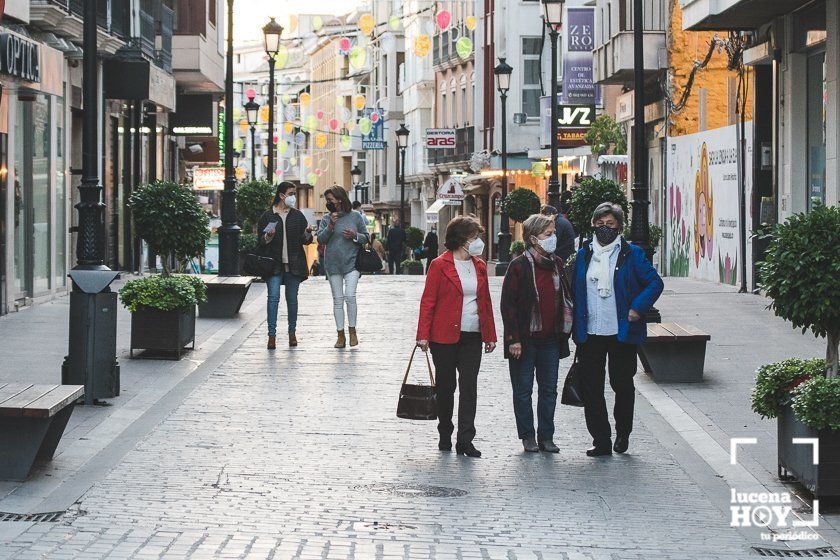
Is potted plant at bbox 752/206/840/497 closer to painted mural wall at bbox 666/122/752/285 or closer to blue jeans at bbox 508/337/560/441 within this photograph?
blue jeans at bbox 508/337/560/441

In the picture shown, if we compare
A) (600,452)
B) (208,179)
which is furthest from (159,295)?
(208,179)

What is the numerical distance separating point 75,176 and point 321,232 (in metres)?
12.9

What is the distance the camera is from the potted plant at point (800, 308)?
351 inches

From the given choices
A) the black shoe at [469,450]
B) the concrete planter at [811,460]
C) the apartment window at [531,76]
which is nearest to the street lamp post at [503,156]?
the apartment window at [531,76]

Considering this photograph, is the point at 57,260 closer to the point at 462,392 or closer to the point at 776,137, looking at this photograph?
the point at 776,137

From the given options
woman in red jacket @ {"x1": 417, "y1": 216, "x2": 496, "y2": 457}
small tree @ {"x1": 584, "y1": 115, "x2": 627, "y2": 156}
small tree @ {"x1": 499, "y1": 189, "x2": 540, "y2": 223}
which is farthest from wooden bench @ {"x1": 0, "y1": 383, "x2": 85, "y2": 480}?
small tree @ {"x1": 499, "y1": 189, "x2": 540, "y2": 223}

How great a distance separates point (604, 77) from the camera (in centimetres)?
3538

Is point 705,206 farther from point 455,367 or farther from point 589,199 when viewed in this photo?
point 455,367

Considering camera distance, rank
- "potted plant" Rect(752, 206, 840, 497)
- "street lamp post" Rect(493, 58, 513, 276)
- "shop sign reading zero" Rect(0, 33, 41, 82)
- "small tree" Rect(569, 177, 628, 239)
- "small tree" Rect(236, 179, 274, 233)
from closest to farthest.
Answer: "potted plant" Rect(752, 206, 840, 497) < "shop sign reading zero" Rect(0, 33, 41, 82) < "small tree" Rect(569, 177, 628, 239) < "small tree" Rect(236, 179, 274, 233) < "street lamp post" Rect(493, 58, 513, 276)

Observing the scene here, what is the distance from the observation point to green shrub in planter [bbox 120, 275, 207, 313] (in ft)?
51.5

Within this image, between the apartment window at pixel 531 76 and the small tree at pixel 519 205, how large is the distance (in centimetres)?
1553

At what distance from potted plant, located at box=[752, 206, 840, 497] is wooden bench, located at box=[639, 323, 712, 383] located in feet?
16.2

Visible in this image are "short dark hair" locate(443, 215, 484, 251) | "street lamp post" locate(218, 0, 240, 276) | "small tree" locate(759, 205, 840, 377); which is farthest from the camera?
"street lamp post" locate(218, 0, 240, 276)

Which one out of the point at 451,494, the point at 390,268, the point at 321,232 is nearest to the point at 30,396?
the point at 451,494
